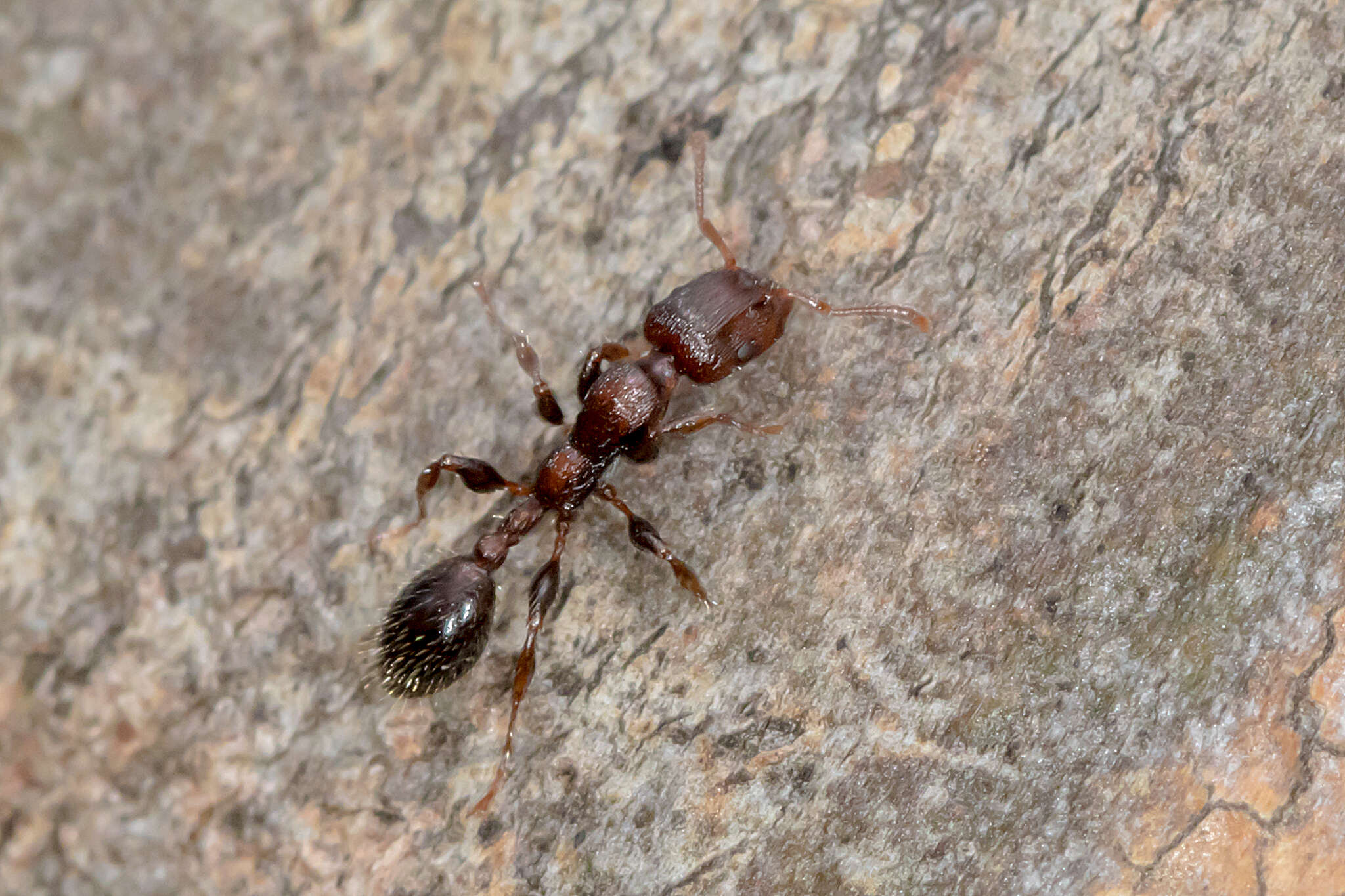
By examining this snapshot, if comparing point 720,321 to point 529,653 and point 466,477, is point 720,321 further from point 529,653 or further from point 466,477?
point 529,653

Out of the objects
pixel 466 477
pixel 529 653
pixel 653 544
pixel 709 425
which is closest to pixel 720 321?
pixel 709 425

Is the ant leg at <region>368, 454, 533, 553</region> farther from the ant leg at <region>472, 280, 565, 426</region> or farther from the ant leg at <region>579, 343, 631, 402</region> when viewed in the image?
the ant leg at <region>579, 343, 631, 402</region>

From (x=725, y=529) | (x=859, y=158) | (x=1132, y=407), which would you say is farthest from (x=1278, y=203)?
(x=725, y=529)

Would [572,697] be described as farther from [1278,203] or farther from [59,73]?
[59,73]

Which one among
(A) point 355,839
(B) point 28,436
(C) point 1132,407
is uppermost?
(B) point 28,436

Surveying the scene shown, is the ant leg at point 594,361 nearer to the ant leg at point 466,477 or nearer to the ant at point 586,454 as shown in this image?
the ant at point 586,454

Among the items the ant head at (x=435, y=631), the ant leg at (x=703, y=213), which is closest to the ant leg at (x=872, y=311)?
the ant leg at (x=703, y=213)
